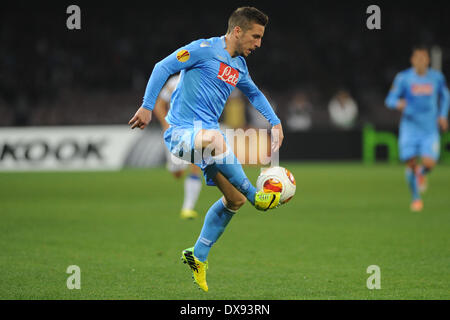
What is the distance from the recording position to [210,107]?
512cm

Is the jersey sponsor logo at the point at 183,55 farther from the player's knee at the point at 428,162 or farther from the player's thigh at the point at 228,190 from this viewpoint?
the player's knee at the point at 428,162

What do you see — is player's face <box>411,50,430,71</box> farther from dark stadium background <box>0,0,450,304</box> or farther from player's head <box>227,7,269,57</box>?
player's head <box>227,7,269,57</box>

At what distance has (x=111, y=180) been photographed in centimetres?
1513

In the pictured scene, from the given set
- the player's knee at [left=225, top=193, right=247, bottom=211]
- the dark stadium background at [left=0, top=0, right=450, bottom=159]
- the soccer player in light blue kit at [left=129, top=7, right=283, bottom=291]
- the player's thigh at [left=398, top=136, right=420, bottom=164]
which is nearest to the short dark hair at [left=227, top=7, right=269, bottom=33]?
the soccer player in light blue kit at [left=129, top=7, right=283, bottom=291]

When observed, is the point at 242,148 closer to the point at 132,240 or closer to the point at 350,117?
the point at 350,117

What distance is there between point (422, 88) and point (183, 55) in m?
6.39

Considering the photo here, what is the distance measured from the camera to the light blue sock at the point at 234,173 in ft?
15.9

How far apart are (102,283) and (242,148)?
44.6 ft

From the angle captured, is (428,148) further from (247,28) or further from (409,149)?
(247,28)

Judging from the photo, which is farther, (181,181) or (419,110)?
(181,181)

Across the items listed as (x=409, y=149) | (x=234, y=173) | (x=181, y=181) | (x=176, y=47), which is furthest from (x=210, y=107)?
(x=176, y=47)

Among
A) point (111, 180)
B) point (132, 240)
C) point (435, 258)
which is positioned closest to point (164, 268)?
point (132, 240)

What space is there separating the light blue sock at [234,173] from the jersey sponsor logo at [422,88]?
626 cm

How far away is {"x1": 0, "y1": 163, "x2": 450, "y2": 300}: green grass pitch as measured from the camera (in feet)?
16.4
